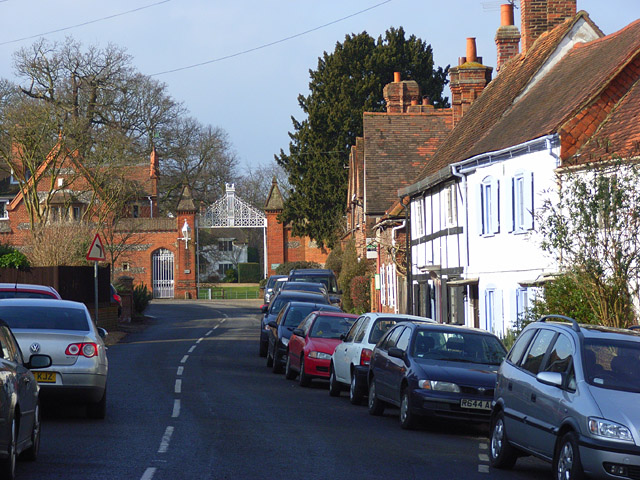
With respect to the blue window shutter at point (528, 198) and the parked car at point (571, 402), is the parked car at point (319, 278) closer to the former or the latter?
the blue window shutter at point (528, 198)

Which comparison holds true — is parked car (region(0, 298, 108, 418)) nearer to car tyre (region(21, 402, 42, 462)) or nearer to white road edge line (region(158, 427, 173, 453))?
white road edge line (region(158, 427, 173, 453))

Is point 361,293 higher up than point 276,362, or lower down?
higher up

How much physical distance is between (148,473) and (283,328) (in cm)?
1364

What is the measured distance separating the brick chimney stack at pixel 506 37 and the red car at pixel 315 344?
1554 cm

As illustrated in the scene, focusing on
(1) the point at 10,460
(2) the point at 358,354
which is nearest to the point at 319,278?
(2) the point at 358,354

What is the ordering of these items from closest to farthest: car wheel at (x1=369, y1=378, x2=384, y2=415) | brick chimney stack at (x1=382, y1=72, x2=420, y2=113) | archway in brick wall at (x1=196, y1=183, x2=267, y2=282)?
1. car wheel at (x1=369, y1=378, x2=384, y2=415)
2. brick chimney stack at (x1=382, y1=72, x2=420, y2=113)
3. archway in brick wall at (x1=196, y1=183, x2=267, y2=282)

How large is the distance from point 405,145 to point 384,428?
101ft

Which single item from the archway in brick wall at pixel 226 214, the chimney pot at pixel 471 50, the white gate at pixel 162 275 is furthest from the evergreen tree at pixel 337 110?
the chimney pot at pixel 471 50

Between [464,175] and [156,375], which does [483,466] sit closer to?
[156,375]

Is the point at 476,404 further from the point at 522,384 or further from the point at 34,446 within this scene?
the point at 34,446

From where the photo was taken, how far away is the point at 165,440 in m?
11.5

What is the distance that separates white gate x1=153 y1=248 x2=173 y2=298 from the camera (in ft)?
226

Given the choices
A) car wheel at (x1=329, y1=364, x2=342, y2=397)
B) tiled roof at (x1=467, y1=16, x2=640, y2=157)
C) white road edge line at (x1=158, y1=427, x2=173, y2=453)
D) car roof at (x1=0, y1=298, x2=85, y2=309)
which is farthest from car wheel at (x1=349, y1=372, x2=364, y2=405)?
tiled roof at (x1=467, y1=16, x2=640, y2=157)

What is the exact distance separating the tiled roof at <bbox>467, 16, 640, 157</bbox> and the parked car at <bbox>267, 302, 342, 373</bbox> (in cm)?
590
